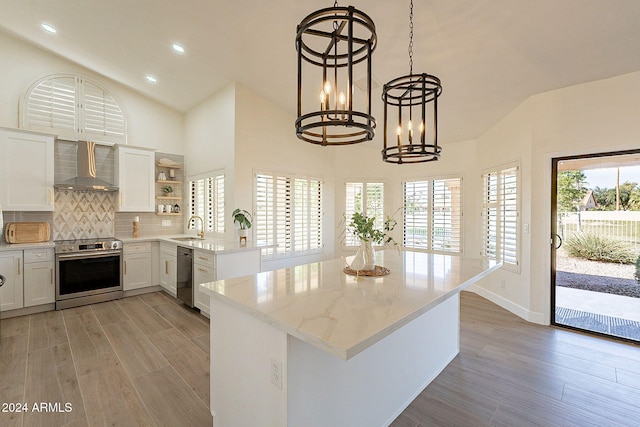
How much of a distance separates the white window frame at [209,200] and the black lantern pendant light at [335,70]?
1921 millimetres

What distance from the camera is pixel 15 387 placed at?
231 cm

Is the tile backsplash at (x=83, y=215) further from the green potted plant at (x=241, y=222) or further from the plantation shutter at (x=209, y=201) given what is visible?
the green potted plant at (x=241, y=222)

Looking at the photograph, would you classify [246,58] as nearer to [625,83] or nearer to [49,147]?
[49,147]

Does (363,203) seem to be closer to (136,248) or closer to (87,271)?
(136,248)

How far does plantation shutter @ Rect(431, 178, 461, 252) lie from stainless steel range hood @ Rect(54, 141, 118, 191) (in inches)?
222

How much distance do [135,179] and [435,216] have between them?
5.43m

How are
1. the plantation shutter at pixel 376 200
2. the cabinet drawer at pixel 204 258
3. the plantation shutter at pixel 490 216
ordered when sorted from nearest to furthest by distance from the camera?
the cabinet drawer at pixel 204 258 → the plantation shutter at pixel 490 216 → the plantation shutter at pixel 376 200

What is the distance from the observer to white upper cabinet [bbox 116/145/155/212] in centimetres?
486

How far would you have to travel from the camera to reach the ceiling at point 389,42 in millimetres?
2578

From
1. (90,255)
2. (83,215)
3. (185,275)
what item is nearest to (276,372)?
(185,275)

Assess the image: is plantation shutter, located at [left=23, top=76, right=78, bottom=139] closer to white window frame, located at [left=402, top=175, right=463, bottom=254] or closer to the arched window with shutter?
the arched window with shutter

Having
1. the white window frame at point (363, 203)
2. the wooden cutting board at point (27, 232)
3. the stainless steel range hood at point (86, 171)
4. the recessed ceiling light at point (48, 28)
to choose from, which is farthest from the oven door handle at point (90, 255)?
the white window frame at point (363, 203)

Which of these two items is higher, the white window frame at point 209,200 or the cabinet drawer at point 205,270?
the white window frame at point 209,200

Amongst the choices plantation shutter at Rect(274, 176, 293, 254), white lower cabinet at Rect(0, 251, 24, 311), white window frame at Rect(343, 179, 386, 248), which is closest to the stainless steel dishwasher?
plantation shutter at Rect(274, 176, 293, 254)
